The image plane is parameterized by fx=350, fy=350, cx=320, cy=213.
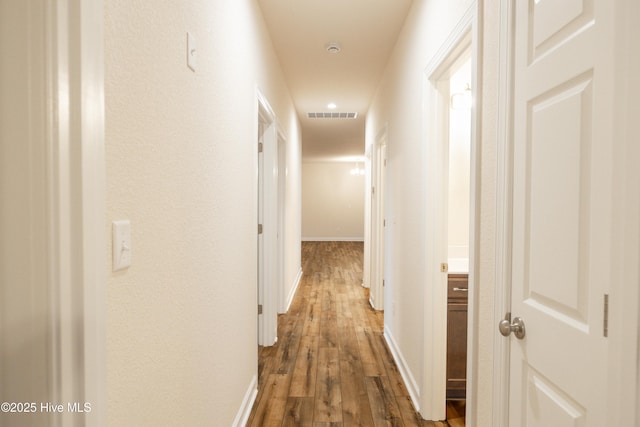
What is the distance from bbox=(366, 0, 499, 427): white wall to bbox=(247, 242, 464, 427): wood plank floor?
0.73 ft

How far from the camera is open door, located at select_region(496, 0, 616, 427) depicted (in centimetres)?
80

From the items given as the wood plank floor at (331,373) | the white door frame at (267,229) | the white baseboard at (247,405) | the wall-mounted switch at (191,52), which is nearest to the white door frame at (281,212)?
the wood plank floor at (331,373)

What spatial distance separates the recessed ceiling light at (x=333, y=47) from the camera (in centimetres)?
306

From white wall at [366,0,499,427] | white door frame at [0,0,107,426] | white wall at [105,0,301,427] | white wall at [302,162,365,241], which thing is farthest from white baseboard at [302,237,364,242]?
white door frame at [0,0,107,426]

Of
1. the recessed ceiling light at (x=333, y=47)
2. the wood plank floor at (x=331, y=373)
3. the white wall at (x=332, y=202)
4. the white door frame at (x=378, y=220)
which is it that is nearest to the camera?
the wood plank floor at (x=331, y=373)

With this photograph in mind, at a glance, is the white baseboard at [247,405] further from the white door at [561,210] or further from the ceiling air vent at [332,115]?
the ceiling air vent at [332,115]

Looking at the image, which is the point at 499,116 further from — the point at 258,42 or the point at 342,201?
the point at 342,201

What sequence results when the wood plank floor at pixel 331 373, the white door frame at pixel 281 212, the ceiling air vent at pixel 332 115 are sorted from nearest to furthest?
the wood plank floor at pixel 331 373, the white door frame at pixel 281 212, the ceiling air vent at pixel 332 115

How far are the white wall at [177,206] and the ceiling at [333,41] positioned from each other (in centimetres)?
71

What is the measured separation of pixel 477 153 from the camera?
1.38 meters

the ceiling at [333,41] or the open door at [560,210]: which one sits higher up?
the ceiling at [333,41]

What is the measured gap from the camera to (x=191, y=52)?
1.26 metres

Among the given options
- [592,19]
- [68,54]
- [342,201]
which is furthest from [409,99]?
[342,201]

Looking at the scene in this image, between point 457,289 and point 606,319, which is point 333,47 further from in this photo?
point 606,319
